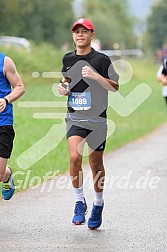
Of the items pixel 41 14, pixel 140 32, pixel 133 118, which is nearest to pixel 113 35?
pixel 41 14

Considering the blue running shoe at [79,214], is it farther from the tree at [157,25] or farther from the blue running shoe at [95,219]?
the tree at [157,25]

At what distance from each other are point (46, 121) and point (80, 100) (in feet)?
42.3

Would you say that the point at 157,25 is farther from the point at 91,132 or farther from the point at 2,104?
the point at 2,104

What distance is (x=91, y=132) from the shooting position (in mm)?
7891

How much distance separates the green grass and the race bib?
3194 millimetres

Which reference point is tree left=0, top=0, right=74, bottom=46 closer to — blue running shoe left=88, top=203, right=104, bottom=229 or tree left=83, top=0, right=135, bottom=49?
tree left=83, top=0, right=135, bottom=49

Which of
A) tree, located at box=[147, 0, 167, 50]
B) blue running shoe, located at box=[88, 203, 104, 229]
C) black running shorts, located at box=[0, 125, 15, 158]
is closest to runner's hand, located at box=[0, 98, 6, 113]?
black running shorts, located at box=[0, 125, 15, 158]

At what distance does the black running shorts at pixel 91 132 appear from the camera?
786 centimetres

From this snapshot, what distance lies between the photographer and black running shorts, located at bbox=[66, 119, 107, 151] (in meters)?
7.86

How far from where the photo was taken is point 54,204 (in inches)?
369

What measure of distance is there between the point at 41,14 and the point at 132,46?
3605 centimetres

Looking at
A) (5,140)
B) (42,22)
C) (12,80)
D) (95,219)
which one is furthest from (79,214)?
(42,22)

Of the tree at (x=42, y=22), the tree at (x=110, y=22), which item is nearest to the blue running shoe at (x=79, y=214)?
the tree at (x=42, y=22)

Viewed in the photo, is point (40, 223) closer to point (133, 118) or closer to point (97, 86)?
point (97, 86)
